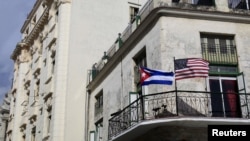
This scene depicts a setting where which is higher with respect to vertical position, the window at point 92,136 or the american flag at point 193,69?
the american flag at point 193,69

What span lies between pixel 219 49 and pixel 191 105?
3383 millimetres

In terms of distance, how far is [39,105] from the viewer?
2897 cm

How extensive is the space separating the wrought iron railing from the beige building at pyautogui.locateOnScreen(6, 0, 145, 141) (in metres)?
10.3

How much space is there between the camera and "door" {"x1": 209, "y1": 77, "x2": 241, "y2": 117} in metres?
16.0

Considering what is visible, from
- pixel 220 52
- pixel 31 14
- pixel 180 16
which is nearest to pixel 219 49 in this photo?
pixel 220 52

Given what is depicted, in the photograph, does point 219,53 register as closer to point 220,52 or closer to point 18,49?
point 220,52

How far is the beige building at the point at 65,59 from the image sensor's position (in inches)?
955

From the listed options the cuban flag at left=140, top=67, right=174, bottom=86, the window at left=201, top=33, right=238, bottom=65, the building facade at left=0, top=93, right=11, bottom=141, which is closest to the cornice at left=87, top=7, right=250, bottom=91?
the window at left=201, top=33, right=238, bottom=65

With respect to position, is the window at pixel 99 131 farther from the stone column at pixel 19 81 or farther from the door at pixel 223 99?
the stone column at pixel 19 81

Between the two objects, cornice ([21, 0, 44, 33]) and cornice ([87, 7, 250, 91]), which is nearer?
cornice ([87, 7, 250, 91])

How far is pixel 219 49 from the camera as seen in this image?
685 inches

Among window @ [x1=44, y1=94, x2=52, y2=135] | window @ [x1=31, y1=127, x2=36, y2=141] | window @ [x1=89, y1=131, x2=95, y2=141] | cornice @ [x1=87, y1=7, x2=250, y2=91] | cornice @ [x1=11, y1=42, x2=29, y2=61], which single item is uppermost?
cornice @ [x1=11, y1=42, x2=29, y2=61]

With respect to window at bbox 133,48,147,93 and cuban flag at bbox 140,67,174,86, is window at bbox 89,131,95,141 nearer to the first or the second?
window at bbox 133,48,147,93
